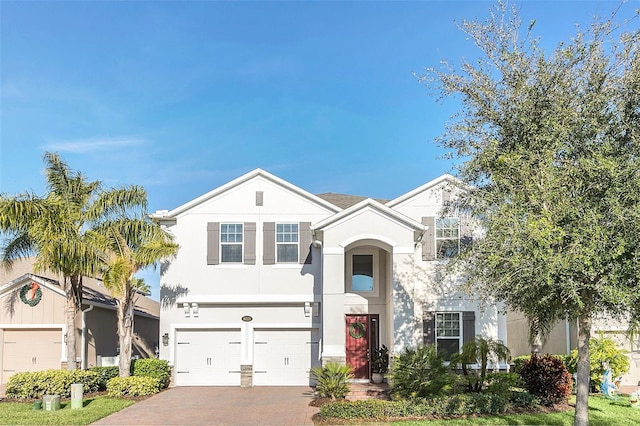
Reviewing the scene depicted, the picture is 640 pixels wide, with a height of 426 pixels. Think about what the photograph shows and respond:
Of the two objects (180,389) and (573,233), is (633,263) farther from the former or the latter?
(180,389)

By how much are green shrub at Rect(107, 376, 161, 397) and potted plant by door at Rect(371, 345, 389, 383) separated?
6878mm

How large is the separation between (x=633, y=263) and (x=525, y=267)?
153cm

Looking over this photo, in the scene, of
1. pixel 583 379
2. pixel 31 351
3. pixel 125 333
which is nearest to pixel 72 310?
pixel 125 333

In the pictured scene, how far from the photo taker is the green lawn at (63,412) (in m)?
13.9

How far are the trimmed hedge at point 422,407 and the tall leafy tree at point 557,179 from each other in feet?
11.1

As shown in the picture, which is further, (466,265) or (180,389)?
(180,389)

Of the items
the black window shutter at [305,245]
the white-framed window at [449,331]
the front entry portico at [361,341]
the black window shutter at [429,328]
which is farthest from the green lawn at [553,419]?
the black window shutter at [305,245]

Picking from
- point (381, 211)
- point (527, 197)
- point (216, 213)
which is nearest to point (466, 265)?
point (527, 197)

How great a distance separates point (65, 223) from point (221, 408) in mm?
7229

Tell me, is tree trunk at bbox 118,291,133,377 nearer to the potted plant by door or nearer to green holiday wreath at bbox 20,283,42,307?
green holiday wreath at bbox 20,283,42,307

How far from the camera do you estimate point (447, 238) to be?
19.9 m

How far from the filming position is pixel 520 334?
25578 millimetres

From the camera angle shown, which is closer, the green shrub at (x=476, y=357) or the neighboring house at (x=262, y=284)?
the green shrub at (x=476, y=357)

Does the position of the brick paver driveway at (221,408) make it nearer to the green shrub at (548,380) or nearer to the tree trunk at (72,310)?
the tree trunk at (72,310)
